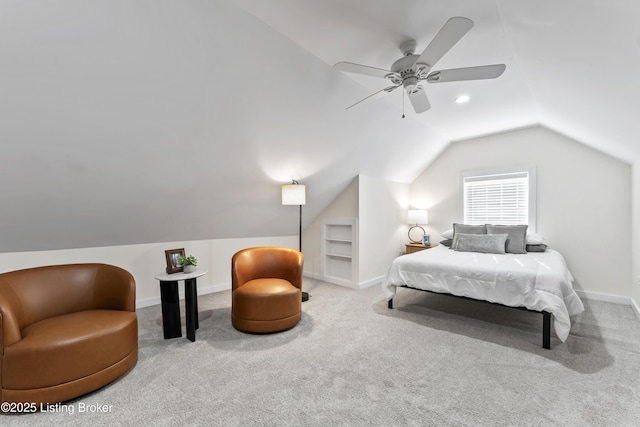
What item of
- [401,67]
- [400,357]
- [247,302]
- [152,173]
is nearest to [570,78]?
[401,67]

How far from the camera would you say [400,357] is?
2393 mm

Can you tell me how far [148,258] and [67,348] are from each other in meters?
2.07

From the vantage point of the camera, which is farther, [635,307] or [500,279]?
[635,307]

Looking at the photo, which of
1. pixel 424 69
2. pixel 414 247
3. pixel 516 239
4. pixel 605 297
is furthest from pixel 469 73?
pixel 605 297

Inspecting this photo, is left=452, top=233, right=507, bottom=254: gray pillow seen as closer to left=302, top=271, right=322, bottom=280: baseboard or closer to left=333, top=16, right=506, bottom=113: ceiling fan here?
left=302, top=271, right=322, bottom=280: baseboard

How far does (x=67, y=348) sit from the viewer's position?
5.88ft

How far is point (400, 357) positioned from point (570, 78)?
105 inches

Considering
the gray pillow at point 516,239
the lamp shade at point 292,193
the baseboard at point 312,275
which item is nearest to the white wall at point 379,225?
the baseboard at point 312,275

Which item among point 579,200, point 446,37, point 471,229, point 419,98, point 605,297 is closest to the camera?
point 446,37

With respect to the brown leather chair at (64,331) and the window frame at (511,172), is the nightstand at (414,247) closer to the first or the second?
the window frame at (511,172)

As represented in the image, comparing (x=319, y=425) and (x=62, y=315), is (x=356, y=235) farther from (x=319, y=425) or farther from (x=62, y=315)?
(x=62, y=315)

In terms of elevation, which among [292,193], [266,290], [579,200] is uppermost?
[292,193]

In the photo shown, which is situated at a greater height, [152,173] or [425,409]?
[152,173]

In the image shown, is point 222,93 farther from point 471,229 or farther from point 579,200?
point 579,200
